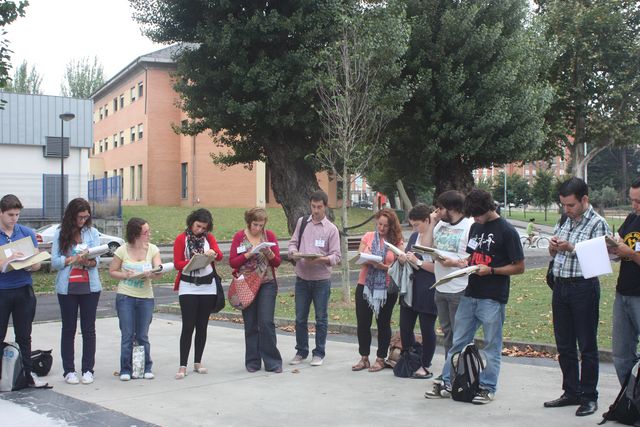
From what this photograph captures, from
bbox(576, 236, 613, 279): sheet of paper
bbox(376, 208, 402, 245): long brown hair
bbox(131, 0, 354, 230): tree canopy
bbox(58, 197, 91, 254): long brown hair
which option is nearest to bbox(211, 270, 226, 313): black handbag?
bbox(58, 197, 91, 254): long brown hair

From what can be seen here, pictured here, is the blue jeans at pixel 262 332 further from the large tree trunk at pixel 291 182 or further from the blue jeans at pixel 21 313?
the large tree trunk at pixel 291 182

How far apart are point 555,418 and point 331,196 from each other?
165 ft

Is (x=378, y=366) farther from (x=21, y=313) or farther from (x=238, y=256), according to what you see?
(x=21, y=313)

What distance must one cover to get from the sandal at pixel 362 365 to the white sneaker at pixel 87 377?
288 centimetres

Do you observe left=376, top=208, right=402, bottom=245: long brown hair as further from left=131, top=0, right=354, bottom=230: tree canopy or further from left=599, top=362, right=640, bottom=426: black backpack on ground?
left=131, top=0, right=354, bottom=230: tree canopy

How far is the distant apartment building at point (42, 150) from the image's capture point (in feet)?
106

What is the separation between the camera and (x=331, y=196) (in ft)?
184

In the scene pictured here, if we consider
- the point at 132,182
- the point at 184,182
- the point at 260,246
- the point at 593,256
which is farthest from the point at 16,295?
the point at 132,182

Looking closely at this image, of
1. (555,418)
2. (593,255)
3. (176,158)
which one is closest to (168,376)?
(555,418)

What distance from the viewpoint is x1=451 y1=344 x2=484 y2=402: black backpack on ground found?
6.35 metres

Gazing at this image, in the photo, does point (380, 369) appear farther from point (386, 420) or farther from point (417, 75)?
point (417, 75)

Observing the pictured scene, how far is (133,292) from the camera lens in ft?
25.0

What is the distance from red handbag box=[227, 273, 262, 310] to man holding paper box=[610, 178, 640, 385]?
387cm

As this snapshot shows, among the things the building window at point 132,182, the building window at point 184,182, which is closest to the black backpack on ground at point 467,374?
the building window at point 184,182
